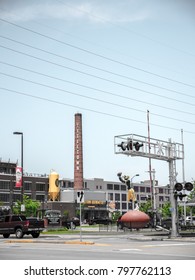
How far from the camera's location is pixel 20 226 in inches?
1463

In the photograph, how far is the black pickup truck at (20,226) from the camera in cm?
3675

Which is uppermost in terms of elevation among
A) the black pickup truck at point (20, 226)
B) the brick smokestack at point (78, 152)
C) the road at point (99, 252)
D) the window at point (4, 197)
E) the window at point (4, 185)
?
the brick smokestack at point (78, 152)

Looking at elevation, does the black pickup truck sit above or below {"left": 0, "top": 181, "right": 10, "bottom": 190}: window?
below

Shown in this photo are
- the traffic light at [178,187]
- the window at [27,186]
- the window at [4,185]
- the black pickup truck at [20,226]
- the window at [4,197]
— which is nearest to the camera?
the traffic light at [178,187]

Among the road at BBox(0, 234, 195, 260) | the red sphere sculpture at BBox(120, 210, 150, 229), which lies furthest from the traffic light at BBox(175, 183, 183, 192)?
the road at BBox(0, 234, 195, 260)

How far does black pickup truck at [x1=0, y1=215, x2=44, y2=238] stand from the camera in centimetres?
3675

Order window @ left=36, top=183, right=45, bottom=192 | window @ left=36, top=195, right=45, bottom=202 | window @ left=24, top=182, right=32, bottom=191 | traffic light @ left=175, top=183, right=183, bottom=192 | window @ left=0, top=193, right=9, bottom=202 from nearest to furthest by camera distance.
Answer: traffic light @ left=175, top=183, right=183, bottom=192
window @ left=0, top=193, right=9, bottom=202
window @ left=24, top=182, right=32, bottom=191
window @ left=36, top=195, right=45, bottom=202
window @ left=36, top=183, right=45, bottom=192

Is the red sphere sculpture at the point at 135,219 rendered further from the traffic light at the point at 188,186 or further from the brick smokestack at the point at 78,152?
the brick smokestack at the point at 78,152

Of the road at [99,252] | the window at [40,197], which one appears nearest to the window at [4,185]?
the window at [40,197]

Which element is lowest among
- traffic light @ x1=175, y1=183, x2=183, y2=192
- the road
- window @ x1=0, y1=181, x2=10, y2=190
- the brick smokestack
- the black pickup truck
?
the road

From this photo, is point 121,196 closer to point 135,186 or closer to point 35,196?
point 135,186

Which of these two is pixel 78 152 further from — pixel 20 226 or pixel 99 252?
pixel 99 252

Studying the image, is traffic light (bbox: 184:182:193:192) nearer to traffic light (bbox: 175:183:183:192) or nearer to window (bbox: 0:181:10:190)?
traffic light (bbox: 175:183:183:192)
